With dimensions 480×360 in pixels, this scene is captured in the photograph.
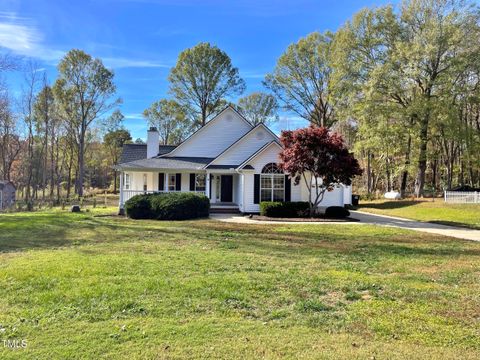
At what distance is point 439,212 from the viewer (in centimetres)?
2242

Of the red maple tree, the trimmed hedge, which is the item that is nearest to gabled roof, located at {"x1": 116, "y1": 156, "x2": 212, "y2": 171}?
the trimmed hedge

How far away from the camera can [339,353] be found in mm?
3549

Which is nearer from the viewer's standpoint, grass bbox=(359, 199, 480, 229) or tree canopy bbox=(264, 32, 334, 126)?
grass bbox=(359, 199, 480, 229)

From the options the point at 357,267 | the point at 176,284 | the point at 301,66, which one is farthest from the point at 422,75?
the point at 176,284

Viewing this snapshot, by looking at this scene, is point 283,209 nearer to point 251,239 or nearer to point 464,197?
point 251,239

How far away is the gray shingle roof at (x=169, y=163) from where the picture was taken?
75.2ft

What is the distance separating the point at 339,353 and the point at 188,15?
1612 centimetres

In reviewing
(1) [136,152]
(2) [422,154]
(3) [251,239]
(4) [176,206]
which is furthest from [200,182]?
(2) [422,154]

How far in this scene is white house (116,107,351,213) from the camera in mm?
21312

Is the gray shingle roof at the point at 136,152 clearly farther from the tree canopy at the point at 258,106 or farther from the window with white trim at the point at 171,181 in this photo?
the tree canopy at the point at 258,106

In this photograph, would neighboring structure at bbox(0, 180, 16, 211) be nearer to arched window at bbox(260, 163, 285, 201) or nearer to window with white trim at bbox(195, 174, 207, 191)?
window with white trim at bbox(195, 174, 207, 191)

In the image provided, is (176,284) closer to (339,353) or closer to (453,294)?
(339,353)

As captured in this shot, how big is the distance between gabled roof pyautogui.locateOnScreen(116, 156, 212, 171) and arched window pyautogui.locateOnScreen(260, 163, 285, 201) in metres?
4.49

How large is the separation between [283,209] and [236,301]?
14803 millimetres
